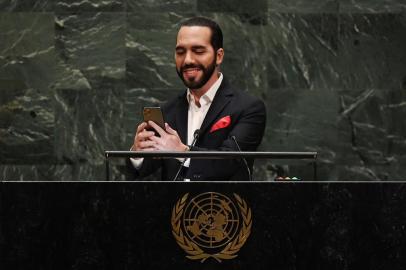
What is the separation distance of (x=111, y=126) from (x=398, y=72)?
2139mm

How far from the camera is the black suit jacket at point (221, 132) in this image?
380 centimetres

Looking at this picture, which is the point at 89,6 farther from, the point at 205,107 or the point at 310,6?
the point at 205,107

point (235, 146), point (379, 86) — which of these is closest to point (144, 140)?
point (235, 146)

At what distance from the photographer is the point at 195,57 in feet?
13.5

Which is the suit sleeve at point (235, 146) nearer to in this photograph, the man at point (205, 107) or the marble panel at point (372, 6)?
the man at point (205, 107)

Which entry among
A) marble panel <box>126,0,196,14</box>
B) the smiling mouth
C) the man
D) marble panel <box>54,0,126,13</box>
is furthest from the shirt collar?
marble panel <box>54,0,126,13</box>
